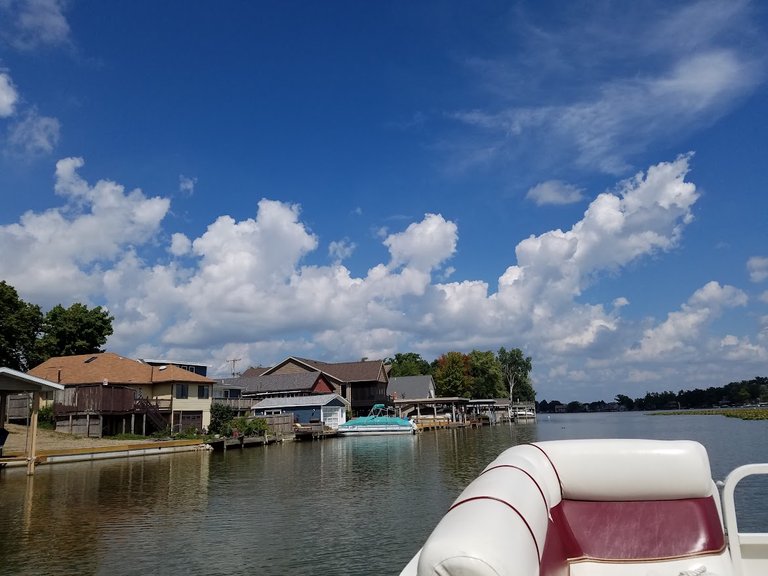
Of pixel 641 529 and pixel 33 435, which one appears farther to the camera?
pixel 33 435

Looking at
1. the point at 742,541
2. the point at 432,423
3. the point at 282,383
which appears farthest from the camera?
the point at 282,383

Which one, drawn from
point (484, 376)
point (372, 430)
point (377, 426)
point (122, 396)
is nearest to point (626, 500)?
point (122, 396)

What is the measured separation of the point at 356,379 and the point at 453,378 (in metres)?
24.6

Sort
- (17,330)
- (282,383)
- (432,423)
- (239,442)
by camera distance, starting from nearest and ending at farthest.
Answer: (239,442) → (17,330) → (432,423) → (282,383)

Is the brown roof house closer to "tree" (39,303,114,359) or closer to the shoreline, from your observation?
the shoreline

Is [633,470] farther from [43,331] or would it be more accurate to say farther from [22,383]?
[43,331]

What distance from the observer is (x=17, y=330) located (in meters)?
52.7

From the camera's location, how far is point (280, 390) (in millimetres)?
68938

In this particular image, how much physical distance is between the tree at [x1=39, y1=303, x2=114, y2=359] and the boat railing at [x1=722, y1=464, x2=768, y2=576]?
204ft

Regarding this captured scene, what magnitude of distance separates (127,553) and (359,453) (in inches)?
1104

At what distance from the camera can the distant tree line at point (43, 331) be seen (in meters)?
51.9

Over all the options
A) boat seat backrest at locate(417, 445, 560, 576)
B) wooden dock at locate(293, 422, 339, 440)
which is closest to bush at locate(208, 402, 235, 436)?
wooden dock at locate(293, 422, 339, 440)

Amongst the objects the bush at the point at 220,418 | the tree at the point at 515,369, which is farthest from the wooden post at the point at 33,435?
the tree at the point at 515,369

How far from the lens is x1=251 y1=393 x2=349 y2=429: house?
2421 inches
